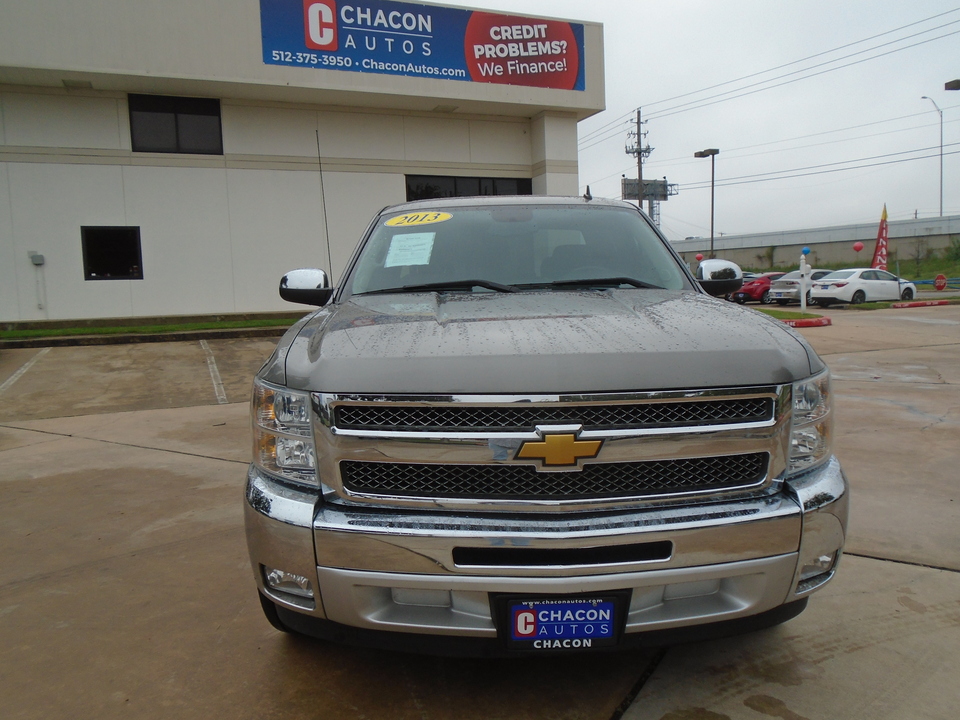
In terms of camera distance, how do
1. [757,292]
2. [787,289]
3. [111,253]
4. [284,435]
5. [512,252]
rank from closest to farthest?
[284,435]
[512,252]
[111,253]
[787,289]
[757,292]

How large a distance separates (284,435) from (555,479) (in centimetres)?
82

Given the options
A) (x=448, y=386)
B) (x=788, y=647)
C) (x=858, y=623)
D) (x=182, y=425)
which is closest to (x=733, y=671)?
(x=788, y=647)

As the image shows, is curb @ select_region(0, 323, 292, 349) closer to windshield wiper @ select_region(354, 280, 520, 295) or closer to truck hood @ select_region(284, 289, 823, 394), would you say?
windshield wiper @ select_region(354, 280, 520, 295)

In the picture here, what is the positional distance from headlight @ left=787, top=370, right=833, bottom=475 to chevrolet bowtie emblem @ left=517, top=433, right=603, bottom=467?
669 millimetres

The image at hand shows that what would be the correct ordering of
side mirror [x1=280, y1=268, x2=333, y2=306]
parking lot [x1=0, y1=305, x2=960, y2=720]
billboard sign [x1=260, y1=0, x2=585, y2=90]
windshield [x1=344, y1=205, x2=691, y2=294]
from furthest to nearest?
billboard sign [x1=260, y1=0, x2=585, y2=90] < side mirror [x1=280, y1=268, x2=333, y2=306] < windshield [x1=344, y1=205, x2=691, y2=294] < parking lot [x1=0, y1=305, x2=960, y2=720]

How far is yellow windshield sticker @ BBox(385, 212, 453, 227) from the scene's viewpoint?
11.8ft

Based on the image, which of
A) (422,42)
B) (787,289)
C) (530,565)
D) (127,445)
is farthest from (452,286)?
(787,289)

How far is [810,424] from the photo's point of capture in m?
2.14

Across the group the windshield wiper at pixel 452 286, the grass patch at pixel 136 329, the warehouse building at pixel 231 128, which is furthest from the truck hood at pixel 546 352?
the grass patch at pixel 136 329

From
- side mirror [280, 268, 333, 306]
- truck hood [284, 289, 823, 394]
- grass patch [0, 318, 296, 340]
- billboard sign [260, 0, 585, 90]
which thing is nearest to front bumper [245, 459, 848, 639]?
truck hood [284, 289, 823, 394]

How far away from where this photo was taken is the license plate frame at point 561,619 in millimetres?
1888

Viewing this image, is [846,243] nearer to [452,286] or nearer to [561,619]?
[452,286]

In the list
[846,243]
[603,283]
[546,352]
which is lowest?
[546,352]

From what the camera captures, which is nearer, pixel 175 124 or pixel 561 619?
pixel 561 619
